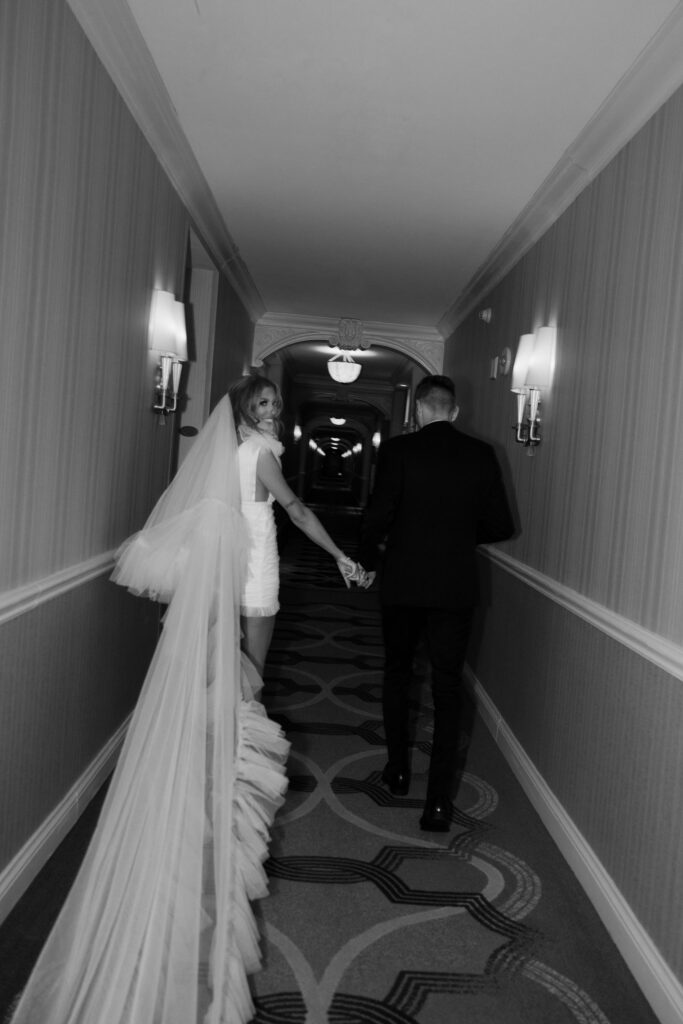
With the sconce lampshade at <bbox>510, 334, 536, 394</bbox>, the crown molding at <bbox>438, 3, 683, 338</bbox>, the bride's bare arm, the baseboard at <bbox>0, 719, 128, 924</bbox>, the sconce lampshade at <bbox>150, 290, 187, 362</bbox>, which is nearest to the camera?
the baseboard at <bbox>0, 719, 128, 924</bbox>

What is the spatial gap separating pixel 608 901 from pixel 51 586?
2016mm

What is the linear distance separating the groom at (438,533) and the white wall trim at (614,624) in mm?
396

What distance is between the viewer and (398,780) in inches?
133

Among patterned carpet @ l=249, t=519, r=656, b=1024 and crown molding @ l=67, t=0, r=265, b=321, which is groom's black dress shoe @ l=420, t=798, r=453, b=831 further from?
crown molding @ l=67, t=0, r=265, b=321

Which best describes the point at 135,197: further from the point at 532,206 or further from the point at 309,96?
the point at 532,206

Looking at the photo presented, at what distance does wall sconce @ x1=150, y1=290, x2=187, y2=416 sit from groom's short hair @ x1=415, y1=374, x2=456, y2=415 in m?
1.37

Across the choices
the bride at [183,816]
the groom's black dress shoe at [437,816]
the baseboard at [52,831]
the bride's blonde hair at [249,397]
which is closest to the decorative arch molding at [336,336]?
the bride's blonde hair at [249,397]

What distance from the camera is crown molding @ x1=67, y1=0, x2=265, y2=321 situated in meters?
2.55

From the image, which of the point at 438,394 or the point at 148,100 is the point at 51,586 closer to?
the point at 438,394

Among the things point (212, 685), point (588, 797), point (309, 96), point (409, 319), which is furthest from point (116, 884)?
point (409, 319)

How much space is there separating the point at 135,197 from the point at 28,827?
8.02 ft

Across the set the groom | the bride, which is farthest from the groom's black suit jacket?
the bride

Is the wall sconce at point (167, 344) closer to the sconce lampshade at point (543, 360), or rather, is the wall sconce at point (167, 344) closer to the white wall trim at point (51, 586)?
the white wall trim at point (51, 586)

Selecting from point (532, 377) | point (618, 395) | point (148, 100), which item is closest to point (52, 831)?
point (618, 395)
